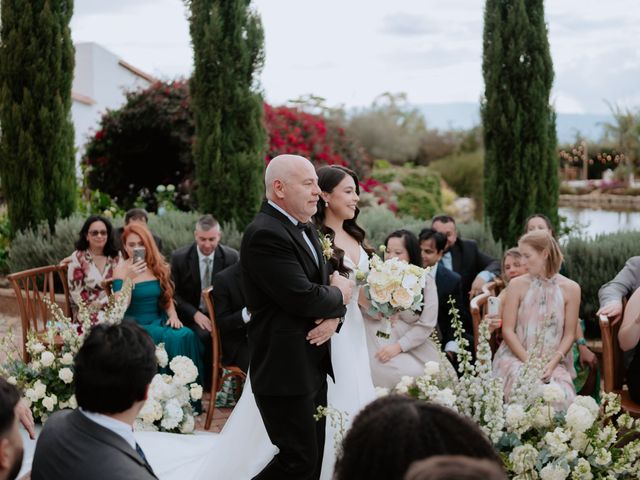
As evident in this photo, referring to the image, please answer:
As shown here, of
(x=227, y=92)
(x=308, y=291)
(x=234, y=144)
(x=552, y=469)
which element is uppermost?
(x=227, y=92)

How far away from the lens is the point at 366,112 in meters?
28.1

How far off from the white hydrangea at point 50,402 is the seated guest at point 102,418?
274 cm

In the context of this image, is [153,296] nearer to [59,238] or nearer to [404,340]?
[404,340]

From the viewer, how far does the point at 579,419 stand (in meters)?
3.04

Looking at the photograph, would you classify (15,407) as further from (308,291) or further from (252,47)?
(252,47)

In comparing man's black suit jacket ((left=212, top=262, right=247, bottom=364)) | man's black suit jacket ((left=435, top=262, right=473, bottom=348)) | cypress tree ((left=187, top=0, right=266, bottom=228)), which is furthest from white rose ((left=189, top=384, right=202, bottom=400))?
cypress tree ((left=187, top=0, right=266, bottom=228))

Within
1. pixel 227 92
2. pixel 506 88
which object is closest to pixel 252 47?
pixel 227 92

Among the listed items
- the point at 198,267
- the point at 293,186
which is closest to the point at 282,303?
the point at 293,186

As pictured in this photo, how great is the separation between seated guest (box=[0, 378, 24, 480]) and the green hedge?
6.34 metres

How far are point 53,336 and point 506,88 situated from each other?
5423 millimetres

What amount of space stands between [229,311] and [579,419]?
10.4ft

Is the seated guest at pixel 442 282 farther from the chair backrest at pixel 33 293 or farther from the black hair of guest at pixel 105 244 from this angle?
the chair backrest at pixel 33 293

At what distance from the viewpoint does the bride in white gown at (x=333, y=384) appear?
13.5ft

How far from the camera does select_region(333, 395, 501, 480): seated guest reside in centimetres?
145
